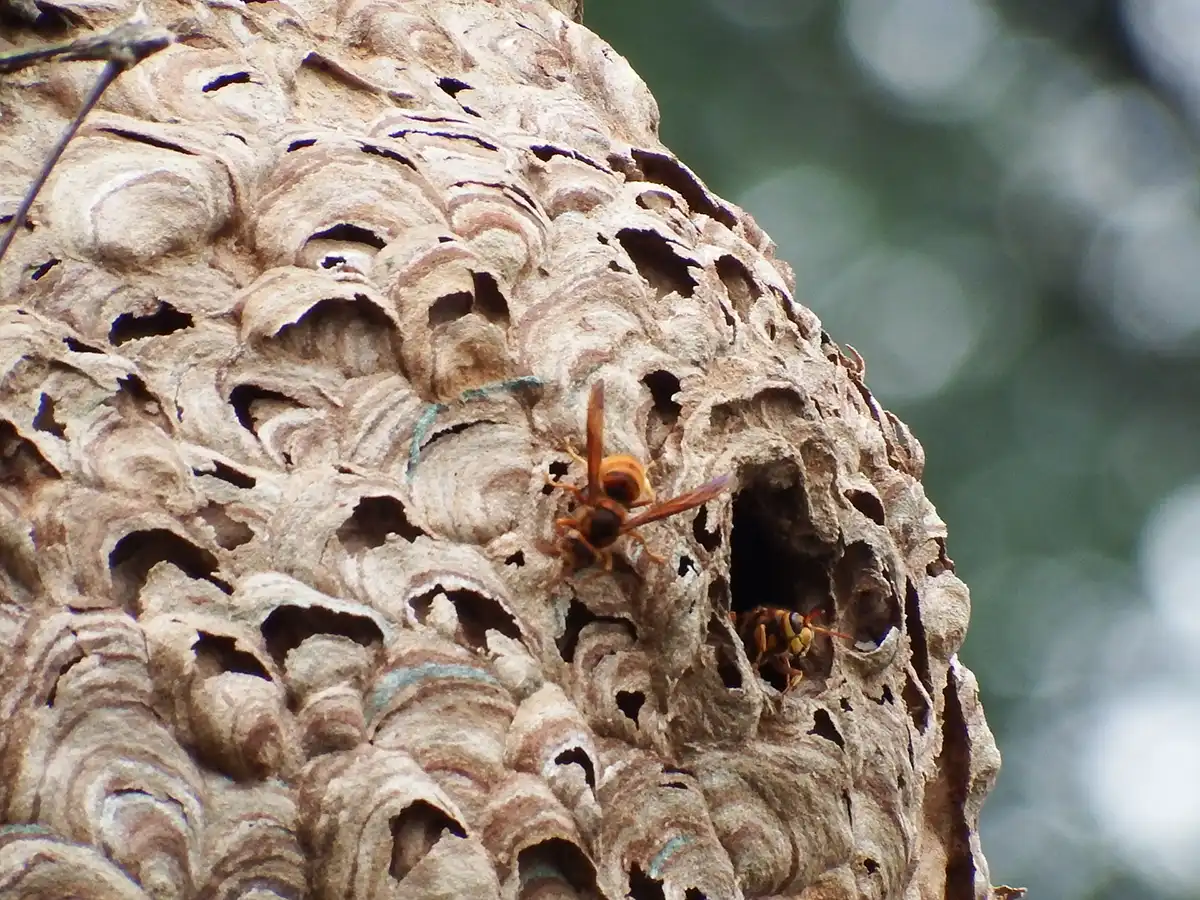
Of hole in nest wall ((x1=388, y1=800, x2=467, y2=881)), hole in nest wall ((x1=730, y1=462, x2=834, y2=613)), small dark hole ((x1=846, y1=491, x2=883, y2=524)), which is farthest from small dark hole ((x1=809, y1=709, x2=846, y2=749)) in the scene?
hole in nest wall ((x1=388, y1=800, x2=467, y2=881))

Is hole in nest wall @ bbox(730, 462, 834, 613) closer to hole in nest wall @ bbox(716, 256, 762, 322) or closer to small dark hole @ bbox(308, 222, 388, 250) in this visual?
hole in nest wall @ bbox(716, 256, 762, 322)

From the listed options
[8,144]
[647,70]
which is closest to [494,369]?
[8,144]

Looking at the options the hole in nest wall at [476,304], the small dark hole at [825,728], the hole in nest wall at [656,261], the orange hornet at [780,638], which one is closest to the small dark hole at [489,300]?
the hole in nest wall at [476,304]

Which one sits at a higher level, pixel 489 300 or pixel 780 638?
pixel 780 638

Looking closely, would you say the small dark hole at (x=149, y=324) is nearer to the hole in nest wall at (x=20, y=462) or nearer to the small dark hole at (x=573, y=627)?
the hole in nest wall at (x=20, y=462)

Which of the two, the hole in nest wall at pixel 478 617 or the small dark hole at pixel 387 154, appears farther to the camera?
the small dark hole at pixel 387 154

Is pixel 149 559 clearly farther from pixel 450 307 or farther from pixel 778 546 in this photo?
pixel 778 546

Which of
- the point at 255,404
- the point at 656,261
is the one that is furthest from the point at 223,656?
the point at 656,261

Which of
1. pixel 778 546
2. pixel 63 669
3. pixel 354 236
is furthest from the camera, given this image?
pixel 778 546
